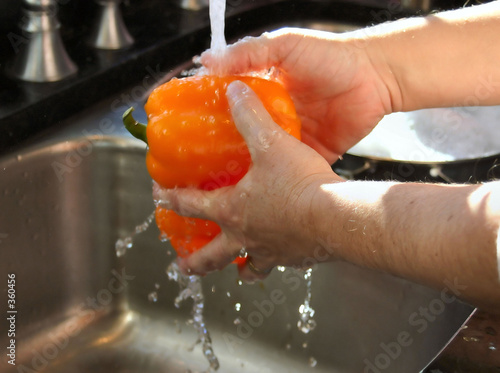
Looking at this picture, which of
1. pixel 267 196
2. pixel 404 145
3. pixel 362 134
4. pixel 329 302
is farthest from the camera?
pixel 404 145

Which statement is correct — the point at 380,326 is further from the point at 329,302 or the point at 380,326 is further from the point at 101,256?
the point at 101,256

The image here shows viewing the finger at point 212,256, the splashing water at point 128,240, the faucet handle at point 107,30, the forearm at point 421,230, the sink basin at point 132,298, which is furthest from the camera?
the faucet handle at point 107,30

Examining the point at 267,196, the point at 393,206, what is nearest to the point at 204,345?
the point at 267,196

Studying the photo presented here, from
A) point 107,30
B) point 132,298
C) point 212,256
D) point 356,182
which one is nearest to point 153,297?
point 132,298

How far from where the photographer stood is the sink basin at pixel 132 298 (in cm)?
105

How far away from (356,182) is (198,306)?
0.57m

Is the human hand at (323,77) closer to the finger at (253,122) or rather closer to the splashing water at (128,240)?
the finger at (253,122)

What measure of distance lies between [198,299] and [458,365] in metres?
0.58

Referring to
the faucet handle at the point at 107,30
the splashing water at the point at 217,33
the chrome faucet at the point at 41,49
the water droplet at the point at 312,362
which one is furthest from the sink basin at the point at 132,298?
the splashing water at the point at 217,33

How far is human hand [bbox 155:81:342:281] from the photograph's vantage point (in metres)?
0.73

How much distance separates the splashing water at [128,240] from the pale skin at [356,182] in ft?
0.90

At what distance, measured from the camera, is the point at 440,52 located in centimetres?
93

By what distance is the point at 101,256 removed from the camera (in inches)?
47.2

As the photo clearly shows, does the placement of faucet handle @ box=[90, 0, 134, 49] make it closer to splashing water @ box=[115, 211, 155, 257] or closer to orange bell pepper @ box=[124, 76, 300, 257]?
splashing water @ box=[115, 211, 155, 257]
